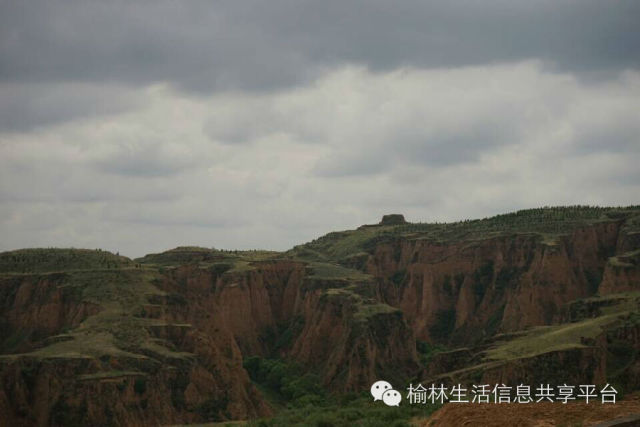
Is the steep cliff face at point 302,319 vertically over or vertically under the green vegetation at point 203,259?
under

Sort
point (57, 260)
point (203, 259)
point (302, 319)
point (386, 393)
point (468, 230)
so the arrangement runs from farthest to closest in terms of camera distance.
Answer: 1. point (468, 230)
2. point (203, 259)
3. point (302, 319)
4. point (57, 260)
5. point (386, 393)

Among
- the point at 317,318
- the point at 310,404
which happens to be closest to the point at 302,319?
the point at 317,318

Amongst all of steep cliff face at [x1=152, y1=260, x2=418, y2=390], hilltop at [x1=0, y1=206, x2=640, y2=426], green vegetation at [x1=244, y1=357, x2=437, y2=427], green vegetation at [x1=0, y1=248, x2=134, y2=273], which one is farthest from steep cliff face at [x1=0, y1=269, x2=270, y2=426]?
green vegetation at [x1=244, y1=357, x2=437, y2=427]

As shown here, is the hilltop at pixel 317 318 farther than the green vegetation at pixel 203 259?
No

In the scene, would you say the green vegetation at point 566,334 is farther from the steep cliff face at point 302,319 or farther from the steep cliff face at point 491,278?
the steep cliff face at point 302,319

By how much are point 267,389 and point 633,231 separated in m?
41.8

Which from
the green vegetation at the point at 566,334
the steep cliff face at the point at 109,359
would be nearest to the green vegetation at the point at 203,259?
the steep cliff face at the point at 109,359

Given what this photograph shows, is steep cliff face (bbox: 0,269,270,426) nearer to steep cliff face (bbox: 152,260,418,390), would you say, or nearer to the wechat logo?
steep cliff face (bbox: 152,260,418,390)

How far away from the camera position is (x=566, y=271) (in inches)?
4461

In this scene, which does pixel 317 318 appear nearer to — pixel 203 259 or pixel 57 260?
pixel 203 259

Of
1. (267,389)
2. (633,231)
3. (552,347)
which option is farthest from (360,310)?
(552,347)

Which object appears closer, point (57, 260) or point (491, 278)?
point (57, 260)

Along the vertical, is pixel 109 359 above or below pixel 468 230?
below

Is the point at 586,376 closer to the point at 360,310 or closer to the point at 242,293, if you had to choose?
the point at 360,310
